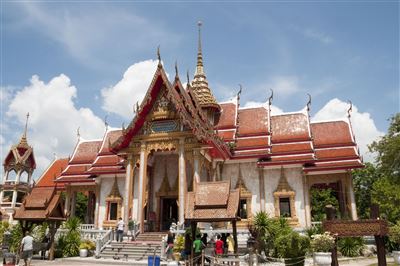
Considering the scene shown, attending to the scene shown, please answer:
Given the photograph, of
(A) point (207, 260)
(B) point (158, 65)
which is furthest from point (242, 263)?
(B) point (158, 65)

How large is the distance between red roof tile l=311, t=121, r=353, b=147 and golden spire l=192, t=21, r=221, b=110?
5.54 meters

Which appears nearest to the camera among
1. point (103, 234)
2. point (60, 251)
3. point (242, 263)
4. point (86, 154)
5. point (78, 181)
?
point (242, 263)

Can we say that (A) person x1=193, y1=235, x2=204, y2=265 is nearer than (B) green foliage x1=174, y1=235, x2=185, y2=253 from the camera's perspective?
Yes

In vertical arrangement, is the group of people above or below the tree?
below

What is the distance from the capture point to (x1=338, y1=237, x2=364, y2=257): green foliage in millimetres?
13633

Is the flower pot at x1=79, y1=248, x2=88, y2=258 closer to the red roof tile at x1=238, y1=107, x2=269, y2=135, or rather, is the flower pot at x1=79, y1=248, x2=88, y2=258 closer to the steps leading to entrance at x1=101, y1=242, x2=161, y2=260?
the steps leading to entrance at x1=101, y1=242, x2=161, y2=260

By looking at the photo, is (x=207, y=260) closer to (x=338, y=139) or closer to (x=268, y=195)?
(x=268, y=195)

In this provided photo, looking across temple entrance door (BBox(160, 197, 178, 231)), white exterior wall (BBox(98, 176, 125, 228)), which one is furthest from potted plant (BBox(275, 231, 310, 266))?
white exterior wall (BBox(98, 176, 125, 228))

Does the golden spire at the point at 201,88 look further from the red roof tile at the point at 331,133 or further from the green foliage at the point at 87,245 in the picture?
the green foliage at the point at 87,245

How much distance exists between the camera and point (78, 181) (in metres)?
21.6

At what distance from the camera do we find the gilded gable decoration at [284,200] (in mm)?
17344

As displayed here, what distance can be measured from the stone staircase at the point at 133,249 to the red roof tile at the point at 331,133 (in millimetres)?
9741

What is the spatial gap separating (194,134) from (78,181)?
967 centimetres

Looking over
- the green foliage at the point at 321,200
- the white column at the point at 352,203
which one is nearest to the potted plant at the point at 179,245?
the white column at the point at 352,203
